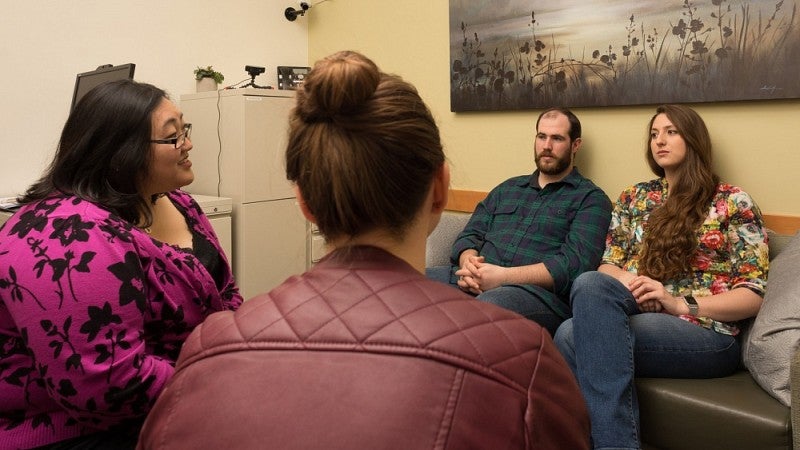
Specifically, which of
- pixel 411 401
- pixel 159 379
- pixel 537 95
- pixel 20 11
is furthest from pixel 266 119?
pixel 411 401

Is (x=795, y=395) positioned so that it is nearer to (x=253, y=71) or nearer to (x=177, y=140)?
(x=177, y=140)

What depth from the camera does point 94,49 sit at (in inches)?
122

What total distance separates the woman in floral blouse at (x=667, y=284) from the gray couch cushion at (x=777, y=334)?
103mm

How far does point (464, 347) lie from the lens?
1.87ft

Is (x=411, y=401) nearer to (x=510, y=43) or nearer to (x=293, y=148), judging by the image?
(x=293, y=148)

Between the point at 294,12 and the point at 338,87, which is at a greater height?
the point at 294,12

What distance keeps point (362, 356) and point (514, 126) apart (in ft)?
8.24

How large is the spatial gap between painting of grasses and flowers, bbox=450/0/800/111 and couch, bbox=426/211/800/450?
1067 millimetres

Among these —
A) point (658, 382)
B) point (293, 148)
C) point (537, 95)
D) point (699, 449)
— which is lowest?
point (699, 449)

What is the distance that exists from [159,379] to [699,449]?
1.37 metres

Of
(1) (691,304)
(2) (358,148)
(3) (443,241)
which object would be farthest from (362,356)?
(3) (443,241)

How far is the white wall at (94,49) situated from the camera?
2875 mm
